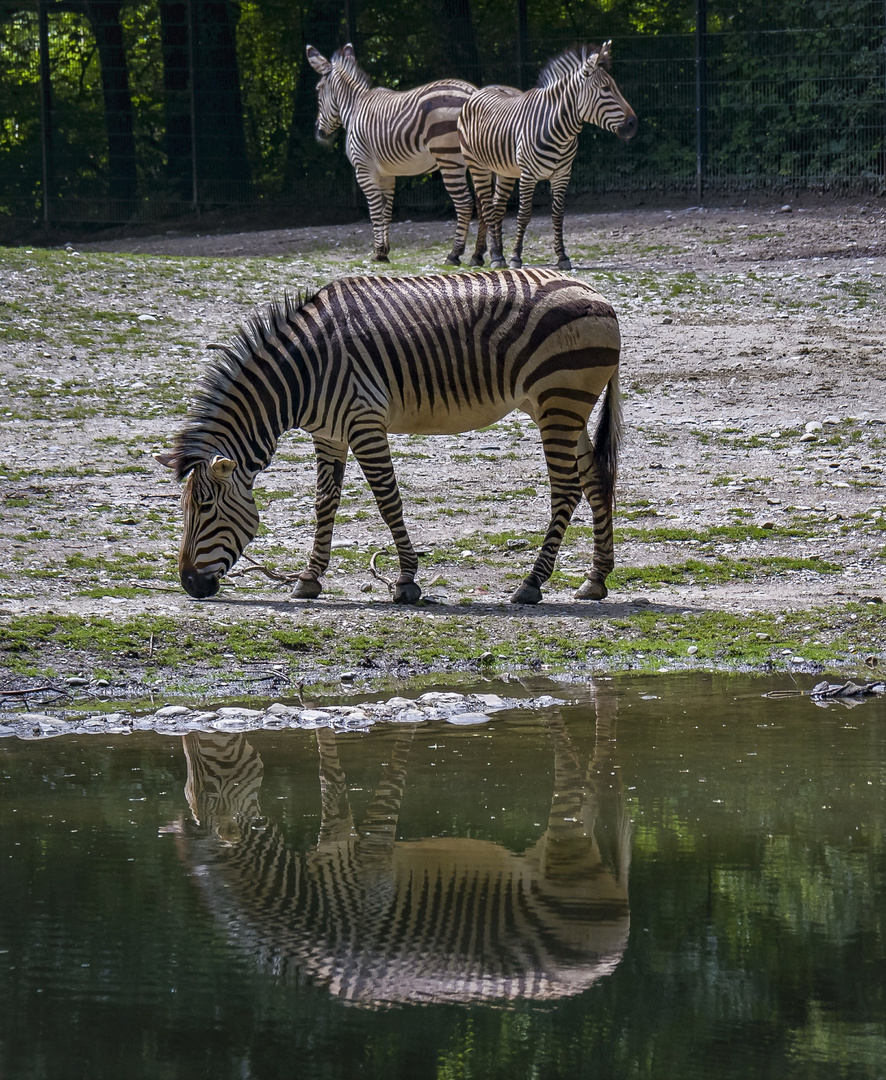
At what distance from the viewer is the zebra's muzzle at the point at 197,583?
314 inches

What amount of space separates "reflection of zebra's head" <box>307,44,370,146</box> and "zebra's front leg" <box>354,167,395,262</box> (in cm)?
127

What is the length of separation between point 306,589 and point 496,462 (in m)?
2.97

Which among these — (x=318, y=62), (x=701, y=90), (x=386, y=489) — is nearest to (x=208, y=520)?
(x=386, y=489)

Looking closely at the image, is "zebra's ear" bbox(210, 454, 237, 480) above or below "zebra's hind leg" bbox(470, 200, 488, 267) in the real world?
below

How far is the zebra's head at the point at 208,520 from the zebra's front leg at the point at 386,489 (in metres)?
0.69

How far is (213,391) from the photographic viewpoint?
26.6ft

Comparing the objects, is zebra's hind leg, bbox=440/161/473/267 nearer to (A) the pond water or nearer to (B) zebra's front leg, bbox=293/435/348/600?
(B) zebra's front leg, bbox=293/435/348/600

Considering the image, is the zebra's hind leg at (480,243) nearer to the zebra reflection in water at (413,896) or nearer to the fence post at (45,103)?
the fence post at (45,103)

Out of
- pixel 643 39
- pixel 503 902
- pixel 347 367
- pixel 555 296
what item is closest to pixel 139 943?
pixel 503 902

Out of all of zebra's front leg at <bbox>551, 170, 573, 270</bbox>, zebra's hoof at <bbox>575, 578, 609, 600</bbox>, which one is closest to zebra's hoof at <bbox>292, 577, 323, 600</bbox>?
zebra's hoof at <bbox>575, 578, 609, 600</bbox>

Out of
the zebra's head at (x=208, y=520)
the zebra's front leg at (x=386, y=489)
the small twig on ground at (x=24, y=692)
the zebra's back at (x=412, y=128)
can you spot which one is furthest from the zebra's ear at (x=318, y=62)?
the small twig on ground at (x=24, y=692)

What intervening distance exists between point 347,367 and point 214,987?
4867mm

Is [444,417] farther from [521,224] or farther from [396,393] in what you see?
[521,224]

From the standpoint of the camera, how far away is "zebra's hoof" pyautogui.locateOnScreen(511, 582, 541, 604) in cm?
829
